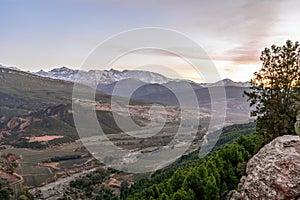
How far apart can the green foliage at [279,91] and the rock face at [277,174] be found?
11.3 metres

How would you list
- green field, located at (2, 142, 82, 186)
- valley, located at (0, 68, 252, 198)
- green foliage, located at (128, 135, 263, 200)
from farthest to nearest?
1. green field, located at (2, 142, 82, 186)
2. valley, located at (0, 68, 252, 198)
3. green foliage, located at (128, 135, 263, 200)

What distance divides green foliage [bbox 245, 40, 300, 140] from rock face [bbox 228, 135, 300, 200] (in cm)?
1129

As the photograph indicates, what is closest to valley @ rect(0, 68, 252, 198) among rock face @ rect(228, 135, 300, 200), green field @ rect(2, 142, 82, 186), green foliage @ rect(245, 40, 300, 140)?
green field @ rect(2, 142, 82, 186)

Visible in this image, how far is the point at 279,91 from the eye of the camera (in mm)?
27359

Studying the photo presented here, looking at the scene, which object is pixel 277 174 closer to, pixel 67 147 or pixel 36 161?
pixel 36 161

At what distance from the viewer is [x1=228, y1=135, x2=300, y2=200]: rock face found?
13.4 m

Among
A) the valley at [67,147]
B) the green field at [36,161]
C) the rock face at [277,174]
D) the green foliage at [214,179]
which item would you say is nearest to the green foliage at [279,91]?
the green foliage at [214,179]

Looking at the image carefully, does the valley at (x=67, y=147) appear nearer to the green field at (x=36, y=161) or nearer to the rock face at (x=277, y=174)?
the green field at (x=36, y=161)

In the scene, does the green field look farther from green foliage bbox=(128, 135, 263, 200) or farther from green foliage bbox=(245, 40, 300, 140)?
green foliage bbox=(245, 40, 300, 140)

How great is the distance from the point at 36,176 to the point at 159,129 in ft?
327

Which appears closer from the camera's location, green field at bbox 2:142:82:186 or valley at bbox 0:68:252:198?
valley at bbox 0:68:252:198

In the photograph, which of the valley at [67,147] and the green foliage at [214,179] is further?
the valley at [67,147]

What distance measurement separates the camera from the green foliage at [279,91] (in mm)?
26391

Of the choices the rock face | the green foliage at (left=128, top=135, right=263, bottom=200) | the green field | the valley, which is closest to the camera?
A: the rock face
